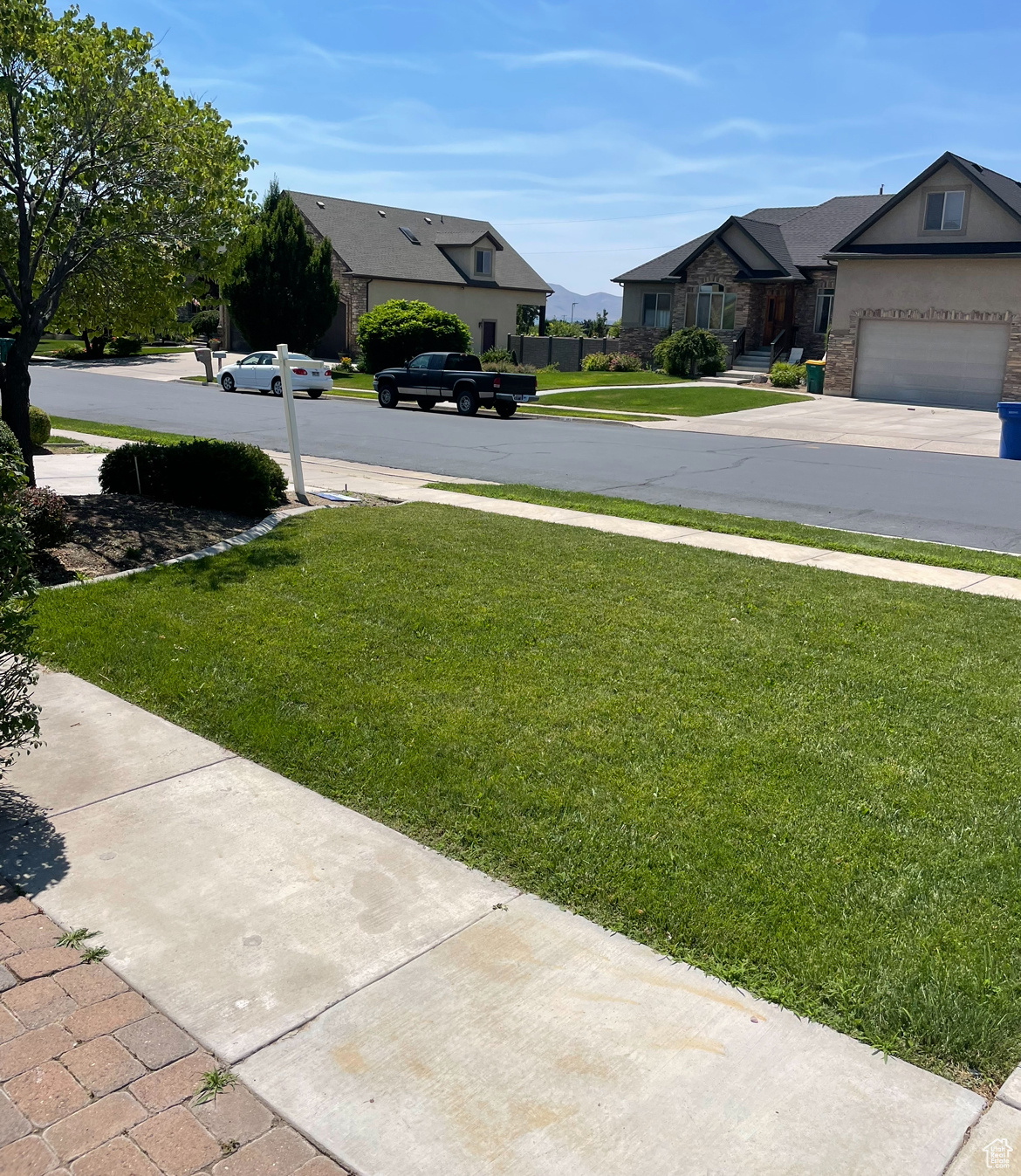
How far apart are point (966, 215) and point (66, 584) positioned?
3351cm

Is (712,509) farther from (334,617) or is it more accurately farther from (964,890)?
(964,890)

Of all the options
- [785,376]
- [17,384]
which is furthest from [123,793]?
[785,376]

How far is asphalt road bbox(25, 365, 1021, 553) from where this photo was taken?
14383 mm

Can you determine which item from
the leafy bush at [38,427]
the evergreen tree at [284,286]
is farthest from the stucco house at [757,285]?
the leafy bush at [38,427]

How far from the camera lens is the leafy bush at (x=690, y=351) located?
41375 millimetres

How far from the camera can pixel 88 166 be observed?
10117 millimetres

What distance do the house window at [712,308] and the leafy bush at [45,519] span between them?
3766 cm

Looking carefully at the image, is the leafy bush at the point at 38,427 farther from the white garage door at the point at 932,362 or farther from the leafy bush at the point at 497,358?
the white garage door at the point at 932,362

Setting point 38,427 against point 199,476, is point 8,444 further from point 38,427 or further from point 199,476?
point 38,427

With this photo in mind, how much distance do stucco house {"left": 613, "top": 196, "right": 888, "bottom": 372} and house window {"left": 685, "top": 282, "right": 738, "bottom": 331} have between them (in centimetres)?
4

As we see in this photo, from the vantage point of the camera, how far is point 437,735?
5551 mm

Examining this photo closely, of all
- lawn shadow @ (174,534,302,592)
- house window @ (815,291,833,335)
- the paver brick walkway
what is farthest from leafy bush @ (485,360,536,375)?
the paver brick walkway

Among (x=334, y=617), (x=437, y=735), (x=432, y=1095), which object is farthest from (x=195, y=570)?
(x=432, y=1095)

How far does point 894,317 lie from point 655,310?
41.8ft
